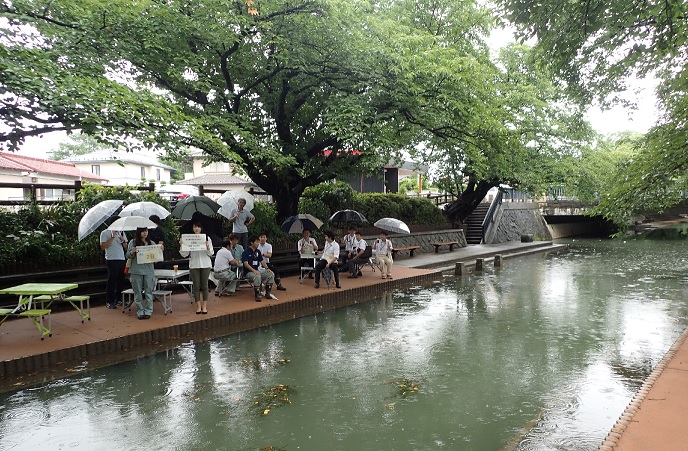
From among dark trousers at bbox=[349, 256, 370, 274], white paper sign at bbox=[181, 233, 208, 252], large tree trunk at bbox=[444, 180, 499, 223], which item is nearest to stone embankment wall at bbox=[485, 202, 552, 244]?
large tree trunk at bbox=[444, 180, 499, 223]

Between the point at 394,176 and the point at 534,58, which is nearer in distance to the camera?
the point at 534,58

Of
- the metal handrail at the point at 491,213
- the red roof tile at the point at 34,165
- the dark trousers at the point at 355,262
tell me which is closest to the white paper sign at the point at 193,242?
the dark trousers at the point at 355,262

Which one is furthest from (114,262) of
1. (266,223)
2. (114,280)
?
(266,223)

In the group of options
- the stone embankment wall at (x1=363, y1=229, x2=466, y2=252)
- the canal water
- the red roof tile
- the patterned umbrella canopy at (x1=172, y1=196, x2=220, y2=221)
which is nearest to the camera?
the canal water

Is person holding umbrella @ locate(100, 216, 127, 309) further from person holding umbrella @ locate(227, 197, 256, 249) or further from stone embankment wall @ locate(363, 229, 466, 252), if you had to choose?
stone embankment wall @ locate(363, 229, 466, 252)

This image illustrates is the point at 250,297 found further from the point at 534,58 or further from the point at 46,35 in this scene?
the point at 534,58

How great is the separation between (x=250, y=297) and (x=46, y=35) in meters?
6.92

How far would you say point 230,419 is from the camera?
475 centimetres

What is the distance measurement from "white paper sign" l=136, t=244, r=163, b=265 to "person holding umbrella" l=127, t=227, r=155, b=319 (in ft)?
0.37

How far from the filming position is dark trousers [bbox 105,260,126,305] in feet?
29.2

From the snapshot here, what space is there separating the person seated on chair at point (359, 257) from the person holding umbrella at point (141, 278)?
235 inches

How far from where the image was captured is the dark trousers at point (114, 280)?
8914mm

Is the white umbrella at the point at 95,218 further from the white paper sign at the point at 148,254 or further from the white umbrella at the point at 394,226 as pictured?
the white umbrella at the point at 394,226

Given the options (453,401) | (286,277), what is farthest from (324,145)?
(453,401)
